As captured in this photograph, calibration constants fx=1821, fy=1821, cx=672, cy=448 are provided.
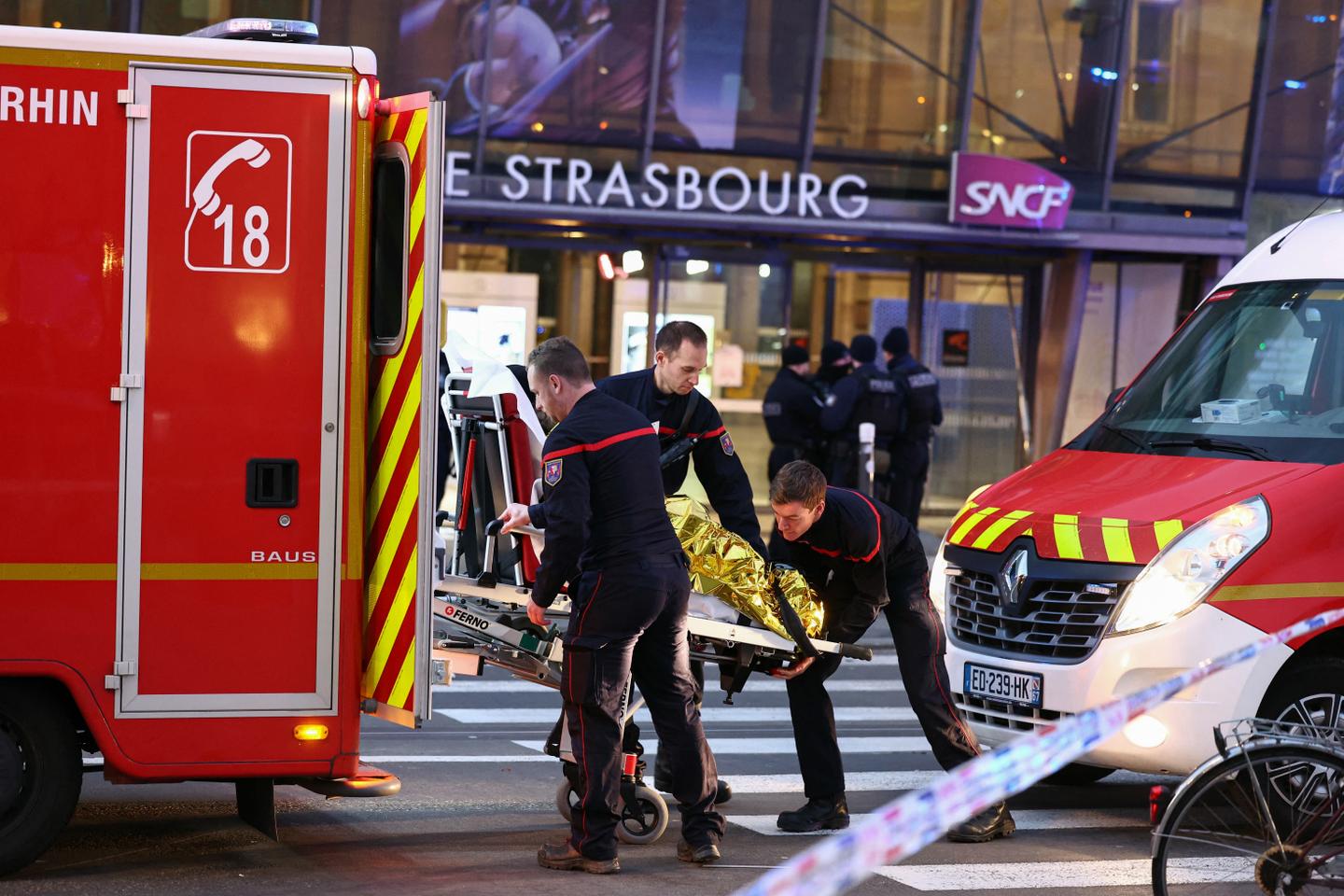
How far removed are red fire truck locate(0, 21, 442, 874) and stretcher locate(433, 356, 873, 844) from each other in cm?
61

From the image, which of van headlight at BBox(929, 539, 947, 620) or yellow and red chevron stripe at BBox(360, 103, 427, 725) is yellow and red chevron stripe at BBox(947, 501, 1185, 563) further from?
yellow and red chevron stripe at BBox(360, 103, 427, 725)

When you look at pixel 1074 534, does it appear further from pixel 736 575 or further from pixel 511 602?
pixel 511 602

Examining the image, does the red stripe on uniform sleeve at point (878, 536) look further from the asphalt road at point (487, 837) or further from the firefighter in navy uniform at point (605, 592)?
the asphalt road at point (487, 837)

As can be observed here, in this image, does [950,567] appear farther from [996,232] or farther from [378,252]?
[996,232]

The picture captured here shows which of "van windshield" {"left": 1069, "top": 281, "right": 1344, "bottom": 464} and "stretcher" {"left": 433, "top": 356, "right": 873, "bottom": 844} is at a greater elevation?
"van windshield" {"left": 1069, "top": 281, "right": 1344, "bottom": 464}

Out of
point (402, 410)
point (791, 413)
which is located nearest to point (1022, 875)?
point (402, 410)

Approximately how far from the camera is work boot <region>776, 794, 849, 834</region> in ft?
23.9

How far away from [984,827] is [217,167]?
3.82 meters

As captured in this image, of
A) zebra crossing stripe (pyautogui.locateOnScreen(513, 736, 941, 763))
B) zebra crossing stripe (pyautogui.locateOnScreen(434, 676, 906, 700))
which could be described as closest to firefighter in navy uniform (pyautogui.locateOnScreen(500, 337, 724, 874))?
zebra crossing stripe (pyautogui.locateOnScreen(513, 736, 941, 763))

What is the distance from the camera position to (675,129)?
18.9m

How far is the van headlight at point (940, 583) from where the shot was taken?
7.93 m

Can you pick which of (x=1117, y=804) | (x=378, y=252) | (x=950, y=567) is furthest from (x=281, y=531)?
(x=1117, y=804)

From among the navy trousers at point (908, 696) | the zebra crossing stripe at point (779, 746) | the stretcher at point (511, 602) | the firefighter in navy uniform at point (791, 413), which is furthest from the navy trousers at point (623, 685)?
the firefighter in navy uniform at point (791, 413)

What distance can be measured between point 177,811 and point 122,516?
1741 mm
